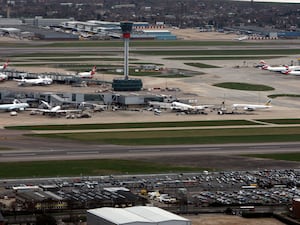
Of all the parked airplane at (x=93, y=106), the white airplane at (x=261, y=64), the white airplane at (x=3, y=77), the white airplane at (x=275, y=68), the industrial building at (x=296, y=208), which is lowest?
the white airplane at (x=261, y=64)

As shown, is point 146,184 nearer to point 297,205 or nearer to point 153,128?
point 297,205

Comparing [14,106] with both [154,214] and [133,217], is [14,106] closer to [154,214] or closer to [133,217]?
[154,214]

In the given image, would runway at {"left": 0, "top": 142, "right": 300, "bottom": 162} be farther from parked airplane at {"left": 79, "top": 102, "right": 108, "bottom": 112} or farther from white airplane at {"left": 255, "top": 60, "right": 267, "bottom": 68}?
white airplane at {"left": 255, "top": 60, "right": 267, "bottom": 68}

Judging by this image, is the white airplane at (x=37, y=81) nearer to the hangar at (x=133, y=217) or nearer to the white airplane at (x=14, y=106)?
the white airplane at (x=14, y=106)

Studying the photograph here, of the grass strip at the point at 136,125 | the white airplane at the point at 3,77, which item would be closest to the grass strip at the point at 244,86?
the white airplane at the point at 3,77

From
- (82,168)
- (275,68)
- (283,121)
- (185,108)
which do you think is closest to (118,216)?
(82,168)
